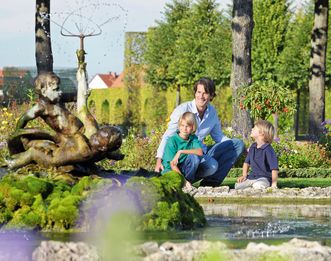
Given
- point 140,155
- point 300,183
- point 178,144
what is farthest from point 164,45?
point 178,144

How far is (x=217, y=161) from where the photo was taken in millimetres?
11344

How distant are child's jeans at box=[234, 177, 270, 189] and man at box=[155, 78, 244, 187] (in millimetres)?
323

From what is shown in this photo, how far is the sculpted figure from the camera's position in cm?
776

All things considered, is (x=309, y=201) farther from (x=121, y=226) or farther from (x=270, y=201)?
(x=121, y=226)

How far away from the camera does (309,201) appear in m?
10.6

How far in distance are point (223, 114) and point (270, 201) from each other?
104 ft

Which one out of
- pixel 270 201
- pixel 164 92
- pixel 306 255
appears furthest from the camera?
pixel 164 92

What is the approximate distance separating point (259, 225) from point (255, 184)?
2873mm

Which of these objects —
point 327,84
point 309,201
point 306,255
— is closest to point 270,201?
point 309,201

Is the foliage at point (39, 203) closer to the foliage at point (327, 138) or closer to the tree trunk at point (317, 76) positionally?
the foliage at point (327, 138)

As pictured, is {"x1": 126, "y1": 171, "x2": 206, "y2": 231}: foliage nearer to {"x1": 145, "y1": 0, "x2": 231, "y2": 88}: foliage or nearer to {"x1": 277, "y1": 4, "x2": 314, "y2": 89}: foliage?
{"x1": 277, "y1": 4, "x2": 314, "y2": 89}: foliage

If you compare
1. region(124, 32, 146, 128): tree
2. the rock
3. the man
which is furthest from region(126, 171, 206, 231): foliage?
region(124, 32, 146, 128): tree

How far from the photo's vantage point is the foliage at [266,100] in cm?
1941

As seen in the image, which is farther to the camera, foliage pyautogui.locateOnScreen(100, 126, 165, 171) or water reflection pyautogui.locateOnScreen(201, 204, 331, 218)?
foliage pyautogui.locateOnScreen(100, 126, 165, 171)
